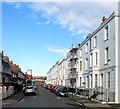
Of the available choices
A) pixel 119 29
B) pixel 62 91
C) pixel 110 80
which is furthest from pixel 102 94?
pixel 62 91

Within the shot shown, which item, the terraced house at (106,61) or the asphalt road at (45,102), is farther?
the terraced house at (106,61)

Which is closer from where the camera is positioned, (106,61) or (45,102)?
(45,102)

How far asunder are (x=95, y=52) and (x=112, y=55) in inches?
299

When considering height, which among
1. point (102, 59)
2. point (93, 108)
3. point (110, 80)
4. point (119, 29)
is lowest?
point (93, 108)

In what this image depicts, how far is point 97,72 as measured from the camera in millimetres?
38938

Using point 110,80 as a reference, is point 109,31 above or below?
above

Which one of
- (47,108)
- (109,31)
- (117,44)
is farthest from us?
(109,31)

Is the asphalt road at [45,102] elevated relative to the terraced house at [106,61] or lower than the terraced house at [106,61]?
lower

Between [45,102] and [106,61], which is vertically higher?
[106,61]

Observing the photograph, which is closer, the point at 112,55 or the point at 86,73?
the point at 112,55

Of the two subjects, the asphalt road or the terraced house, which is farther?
the terraced house

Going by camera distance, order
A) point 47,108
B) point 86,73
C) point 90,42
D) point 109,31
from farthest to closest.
→ point 86,73 → point 90,42 → point 109,31 → point 47,108

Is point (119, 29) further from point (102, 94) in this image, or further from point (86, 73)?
point (86, 73)

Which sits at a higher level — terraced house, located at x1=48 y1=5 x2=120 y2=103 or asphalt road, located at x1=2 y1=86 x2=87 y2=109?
terraced house, located at x1=48 y1=5 x2=120 y2=103
